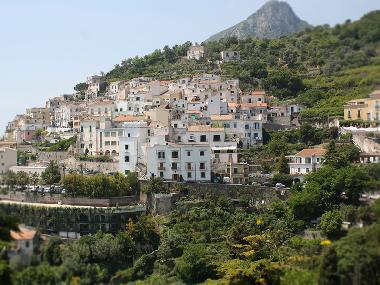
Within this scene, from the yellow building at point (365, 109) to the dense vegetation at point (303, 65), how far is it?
0.25 m

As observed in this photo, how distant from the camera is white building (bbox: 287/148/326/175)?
25844mm

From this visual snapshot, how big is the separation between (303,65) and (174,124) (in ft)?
34.0

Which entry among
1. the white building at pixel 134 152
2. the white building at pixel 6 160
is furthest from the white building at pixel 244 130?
the white building at pixel 6 160

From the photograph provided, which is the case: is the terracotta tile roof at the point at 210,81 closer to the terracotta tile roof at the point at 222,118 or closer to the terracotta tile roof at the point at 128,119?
the terracotta tile roof at the point at 222,118

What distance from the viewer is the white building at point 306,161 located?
84.8ft

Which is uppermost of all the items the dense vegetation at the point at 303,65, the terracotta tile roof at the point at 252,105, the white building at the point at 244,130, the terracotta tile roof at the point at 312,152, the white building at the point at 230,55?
the white building at the point at 230,55

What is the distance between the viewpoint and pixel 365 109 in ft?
61.8

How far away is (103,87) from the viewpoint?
4788 cm

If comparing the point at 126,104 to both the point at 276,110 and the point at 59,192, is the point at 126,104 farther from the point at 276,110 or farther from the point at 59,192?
the point at 59,192

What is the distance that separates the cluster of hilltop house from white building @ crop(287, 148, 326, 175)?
3.2 inches

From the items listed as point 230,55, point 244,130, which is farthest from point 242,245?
point 230,55

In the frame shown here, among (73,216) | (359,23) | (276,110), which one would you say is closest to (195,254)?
(73,216)

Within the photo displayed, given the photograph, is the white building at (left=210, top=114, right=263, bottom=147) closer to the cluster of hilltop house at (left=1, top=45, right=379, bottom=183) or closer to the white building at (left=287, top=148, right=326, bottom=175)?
the cluster of hilltop house at (left=1, top=45, right=379, bottom=183)

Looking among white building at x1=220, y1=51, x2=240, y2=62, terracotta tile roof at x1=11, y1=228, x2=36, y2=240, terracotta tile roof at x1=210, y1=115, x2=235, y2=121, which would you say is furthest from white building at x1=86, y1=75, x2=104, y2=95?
terracotta tile roof at x1=11, y1=228, x2=36, y2=240
